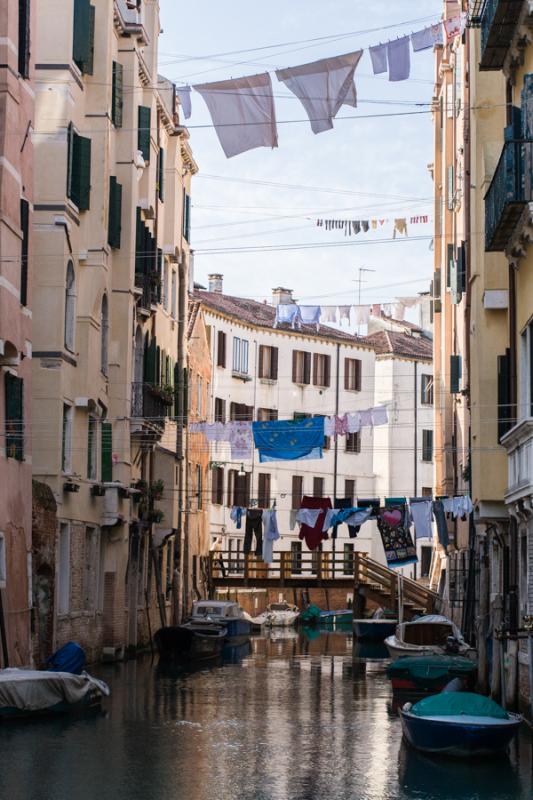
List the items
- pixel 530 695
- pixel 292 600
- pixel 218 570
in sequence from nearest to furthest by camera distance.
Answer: pixel 530 695
pixel 218 570
pixel 292 600

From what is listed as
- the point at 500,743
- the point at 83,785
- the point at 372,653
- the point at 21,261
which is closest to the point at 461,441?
the point at 372,653

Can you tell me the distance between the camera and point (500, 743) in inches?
759

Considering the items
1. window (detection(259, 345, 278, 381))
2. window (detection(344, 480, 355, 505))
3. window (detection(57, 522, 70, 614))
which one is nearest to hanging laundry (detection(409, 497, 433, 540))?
window (detection(57, 522, 70, 614))

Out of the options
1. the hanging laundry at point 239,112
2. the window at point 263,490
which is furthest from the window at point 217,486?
the hanging laundry at point 239,112

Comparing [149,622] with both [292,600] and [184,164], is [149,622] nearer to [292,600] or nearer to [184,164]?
[184,164]

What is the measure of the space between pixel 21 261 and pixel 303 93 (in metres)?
6.66

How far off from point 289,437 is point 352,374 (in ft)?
128

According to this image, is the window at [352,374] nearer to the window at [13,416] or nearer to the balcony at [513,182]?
the window at [13,416]

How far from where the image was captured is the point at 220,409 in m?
68.6

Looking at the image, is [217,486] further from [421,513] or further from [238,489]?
[421,513]

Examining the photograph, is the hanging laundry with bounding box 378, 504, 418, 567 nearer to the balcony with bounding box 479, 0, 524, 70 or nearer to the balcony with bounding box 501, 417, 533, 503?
the balcony with bounding box 501, 417, 533, 503

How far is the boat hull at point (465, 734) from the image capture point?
62.5 ft

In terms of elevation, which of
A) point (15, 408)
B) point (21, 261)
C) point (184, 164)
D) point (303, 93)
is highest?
point (184, 164)

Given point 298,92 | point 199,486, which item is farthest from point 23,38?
point 199,486
